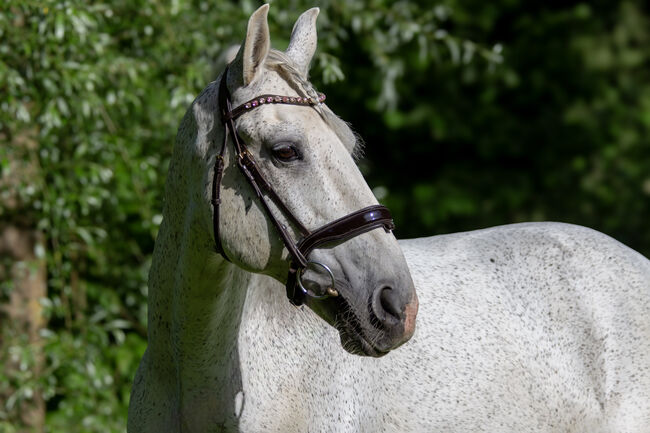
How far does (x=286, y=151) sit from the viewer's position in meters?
2.62

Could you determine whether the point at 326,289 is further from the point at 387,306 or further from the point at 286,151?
the point at 286,151

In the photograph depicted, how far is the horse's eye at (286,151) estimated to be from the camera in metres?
2.61

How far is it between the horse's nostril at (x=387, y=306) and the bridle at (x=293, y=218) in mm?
132

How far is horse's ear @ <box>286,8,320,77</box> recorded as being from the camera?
119 inches

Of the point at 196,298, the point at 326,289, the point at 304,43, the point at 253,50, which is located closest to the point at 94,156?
the point at 304,43

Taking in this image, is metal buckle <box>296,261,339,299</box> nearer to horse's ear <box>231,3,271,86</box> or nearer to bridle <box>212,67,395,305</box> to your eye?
bridle <box>212,67,395,305</box>

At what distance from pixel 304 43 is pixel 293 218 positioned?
Answer: 761mm

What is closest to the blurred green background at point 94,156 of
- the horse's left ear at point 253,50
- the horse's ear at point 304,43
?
the horse's ear at point 304,43

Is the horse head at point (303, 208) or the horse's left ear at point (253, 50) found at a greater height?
the horse's left ear at point (253, 50)

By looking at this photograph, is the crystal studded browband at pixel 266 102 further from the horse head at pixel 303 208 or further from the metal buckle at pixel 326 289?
the metal buckle at pixel 326 289

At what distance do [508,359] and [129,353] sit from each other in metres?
3.32

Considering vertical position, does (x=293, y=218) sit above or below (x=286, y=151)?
below

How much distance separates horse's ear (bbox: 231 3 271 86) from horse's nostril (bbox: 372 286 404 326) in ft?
2.50

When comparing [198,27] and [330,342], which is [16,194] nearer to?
[198,27]
